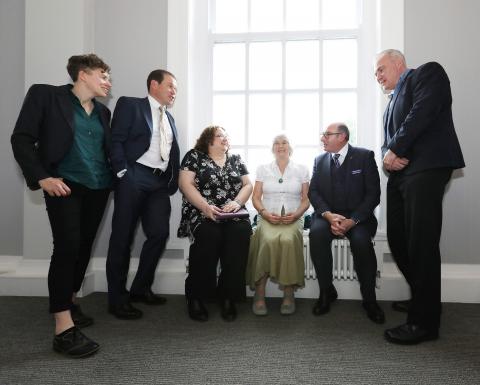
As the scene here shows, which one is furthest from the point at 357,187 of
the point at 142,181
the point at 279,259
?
the point at 142,181

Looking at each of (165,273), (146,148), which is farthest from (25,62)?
(165,273)

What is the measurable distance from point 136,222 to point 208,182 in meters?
0.56

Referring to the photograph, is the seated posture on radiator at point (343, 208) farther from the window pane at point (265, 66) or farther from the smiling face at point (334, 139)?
the window pane at point (265, 66)

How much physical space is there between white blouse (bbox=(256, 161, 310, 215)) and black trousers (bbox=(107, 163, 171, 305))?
747mm

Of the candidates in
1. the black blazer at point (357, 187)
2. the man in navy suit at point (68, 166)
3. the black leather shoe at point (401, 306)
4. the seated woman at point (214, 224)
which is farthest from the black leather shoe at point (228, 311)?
the black leather shoe at point (401, 306)

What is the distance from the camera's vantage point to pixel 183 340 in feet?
6.49

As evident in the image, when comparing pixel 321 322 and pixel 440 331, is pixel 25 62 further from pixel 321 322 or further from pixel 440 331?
pixel 440 331

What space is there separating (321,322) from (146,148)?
1576 millimetres

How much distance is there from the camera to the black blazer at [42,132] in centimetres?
180

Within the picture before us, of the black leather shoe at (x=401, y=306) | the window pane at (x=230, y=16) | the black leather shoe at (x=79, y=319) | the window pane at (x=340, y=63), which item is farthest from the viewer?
the window pane at (x=230, y=16)

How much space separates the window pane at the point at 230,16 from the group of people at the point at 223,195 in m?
1.07

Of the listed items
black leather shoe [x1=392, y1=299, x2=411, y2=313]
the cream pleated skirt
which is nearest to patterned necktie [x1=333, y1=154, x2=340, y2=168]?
the cream pleated skirt

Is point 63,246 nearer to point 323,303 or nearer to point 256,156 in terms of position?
point 323,303

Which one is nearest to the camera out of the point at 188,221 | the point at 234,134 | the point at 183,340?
the point at 183,340
